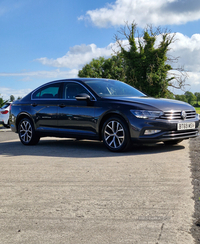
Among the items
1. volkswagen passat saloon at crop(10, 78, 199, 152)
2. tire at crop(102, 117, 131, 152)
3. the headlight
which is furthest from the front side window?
the headlight

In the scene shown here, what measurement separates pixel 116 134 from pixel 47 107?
2.30m

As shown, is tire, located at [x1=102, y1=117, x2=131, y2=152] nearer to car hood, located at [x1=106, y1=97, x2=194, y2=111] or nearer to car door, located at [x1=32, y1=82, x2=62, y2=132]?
car hood, located at [x1=106, y1=97, x2=194, y2=111]

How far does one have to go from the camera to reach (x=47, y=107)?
9359mm

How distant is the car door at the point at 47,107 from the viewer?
30.2ft

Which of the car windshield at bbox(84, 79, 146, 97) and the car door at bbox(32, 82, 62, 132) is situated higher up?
the car windshield at bbox(84, 79, 146, 97)

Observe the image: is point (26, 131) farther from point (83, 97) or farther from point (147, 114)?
point (147, 114)

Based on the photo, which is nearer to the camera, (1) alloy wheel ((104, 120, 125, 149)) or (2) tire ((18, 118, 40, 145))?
(1) alloy wheel ((104, 120, 125, 149))

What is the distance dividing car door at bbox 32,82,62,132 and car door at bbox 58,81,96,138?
0.63 ft

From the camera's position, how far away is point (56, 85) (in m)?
9.45

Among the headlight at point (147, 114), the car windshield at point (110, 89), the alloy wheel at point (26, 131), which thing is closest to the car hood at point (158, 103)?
the headlight at point (147, 114)

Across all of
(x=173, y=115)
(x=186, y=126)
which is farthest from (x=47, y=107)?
(x=186, y=126)

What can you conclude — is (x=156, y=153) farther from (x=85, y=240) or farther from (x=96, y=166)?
(x=85, y=240)

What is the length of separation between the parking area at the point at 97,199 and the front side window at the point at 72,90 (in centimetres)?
202

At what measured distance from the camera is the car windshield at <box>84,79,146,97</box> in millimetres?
8634
